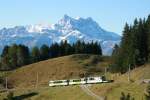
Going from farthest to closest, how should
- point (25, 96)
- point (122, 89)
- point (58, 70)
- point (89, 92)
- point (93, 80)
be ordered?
1. point (58, 70)
2. point (93, 80)
3. point (25, 96)
4. point (89, 92)
5. point (122, 89)

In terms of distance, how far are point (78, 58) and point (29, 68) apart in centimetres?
1866

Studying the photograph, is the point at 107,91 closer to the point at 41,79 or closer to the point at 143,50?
the point at 143,50

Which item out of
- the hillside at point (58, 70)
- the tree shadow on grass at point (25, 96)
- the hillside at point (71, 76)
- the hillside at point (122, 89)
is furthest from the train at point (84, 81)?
the tree shadow on grass at point (25, 96)

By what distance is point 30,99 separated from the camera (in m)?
115

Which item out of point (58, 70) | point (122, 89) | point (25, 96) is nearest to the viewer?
point (122, 89)

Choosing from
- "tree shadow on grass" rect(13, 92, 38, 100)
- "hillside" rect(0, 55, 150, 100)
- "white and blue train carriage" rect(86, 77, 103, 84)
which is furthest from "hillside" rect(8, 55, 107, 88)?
"tree shadow on grass" rect(13, 92, 38, 100)

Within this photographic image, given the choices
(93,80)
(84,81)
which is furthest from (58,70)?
(93,80)

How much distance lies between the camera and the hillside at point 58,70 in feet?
565

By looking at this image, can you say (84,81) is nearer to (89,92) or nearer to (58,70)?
(89,92)

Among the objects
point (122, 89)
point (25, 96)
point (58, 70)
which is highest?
point (58, 70)

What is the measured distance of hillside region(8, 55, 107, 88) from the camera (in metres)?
172

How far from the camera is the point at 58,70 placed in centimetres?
Answer: 18150

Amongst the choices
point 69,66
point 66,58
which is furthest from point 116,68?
point 66,58

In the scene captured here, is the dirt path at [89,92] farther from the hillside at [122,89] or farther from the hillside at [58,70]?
the hillside at [58,70]
